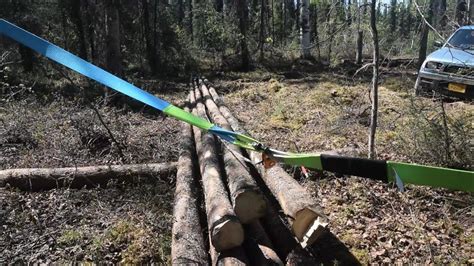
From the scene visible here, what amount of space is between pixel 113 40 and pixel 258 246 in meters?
8.60

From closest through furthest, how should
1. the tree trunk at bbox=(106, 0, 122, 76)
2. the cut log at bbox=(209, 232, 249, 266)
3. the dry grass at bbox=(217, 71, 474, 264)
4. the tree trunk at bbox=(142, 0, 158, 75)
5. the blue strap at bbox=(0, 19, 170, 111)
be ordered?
the blue strap at bbox=(0, 19, 170, 111) < the cut log at bbox=(209, 232, 249, 266) < the dry grass at bbox=(217, 71, 474, 264) < the tree trunk at bbox=(106, 0, 122, 76) < the tree trunk at bbox=(142, 0, 158, 75)

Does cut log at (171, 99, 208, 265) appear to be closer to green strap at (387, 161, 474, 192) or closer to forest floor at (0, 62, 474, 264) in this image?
A: forest floor at (0, 62, 474, 264)

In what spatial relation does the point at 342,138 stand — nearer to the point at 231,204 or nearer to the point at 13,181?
the point at 231,204

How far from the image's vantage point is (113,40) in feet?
34.9

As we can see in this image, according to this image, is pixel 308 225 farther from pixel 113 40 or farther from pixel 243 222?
pixel 113 40

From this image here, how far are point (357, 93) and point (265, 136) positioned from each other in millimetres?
3941

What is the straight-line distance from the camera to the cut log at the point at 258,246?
3.26 meters

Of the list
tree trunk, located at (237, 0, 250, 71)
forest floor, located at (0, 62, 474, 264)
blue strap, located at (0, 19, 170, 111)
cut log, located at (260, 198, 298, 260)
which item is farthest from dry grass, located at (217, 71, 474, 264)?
tree trunk, located at (237, 0, 250, 71)

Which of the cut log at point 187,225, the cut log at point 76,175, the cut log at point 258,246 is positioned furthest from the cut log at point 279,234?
the cut log at point 76,175

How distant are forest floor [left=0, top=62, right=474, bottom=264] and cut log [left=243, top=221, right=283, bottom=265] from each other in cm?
83

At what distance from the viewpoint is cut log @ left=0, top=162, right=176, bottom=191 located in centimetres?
531

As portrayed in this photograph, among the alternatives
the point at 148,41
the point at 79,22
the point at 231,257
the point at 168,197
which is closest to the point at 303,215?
the point at 231,257

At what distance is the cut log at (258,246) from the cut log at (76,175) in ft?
7.15

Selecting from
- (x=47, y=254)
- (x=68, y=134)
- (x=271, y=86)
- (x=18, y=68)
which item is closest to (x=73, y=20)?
(x=18, y=68)
